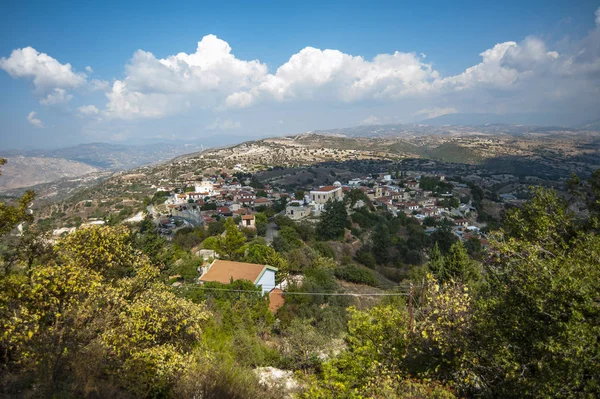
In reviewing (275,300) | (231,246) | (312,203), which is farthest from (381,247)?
(275,300)

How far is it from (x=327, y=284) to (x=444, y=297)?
1392 centimetres

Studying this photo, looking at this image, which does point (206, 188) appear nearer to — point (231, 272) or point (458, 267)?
point (231, 272)

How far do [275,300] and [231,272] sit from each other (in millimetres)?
3672

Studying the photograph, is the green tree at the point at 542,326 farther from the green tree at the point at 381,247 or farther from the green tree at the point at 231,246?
the green tree at the point at 381,247

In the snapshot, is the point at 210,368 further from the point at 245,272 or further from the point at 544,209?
the point at 245,272

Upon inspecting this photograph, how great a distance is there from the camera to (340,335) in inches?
627

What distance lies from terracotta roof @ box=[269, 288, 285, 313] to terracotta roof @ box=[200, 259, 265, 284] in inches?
64.8

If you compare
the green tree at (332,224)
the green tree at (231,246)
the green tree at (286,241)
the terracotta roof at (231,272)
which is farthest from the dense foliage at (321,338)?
the green tree at (332,224)

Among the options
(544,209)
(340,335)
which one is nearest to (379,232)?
(340,335)

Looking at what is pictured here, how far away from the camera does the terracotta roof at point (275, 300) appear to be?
19.6 m

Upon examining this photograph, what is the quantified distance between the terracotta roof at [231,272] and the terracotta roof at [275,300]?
64.8 inches

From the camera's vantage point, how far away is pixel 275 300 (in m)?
20.7

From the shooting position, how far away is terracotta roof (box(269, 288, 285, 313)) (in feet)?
64.3

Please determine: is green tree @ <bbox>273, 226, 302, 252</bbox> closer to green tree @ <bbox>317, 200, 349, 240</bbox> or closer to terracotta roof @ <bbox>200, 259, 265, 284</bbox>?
green tree @ <bbox>317, 200, 349, 240</bbox>
